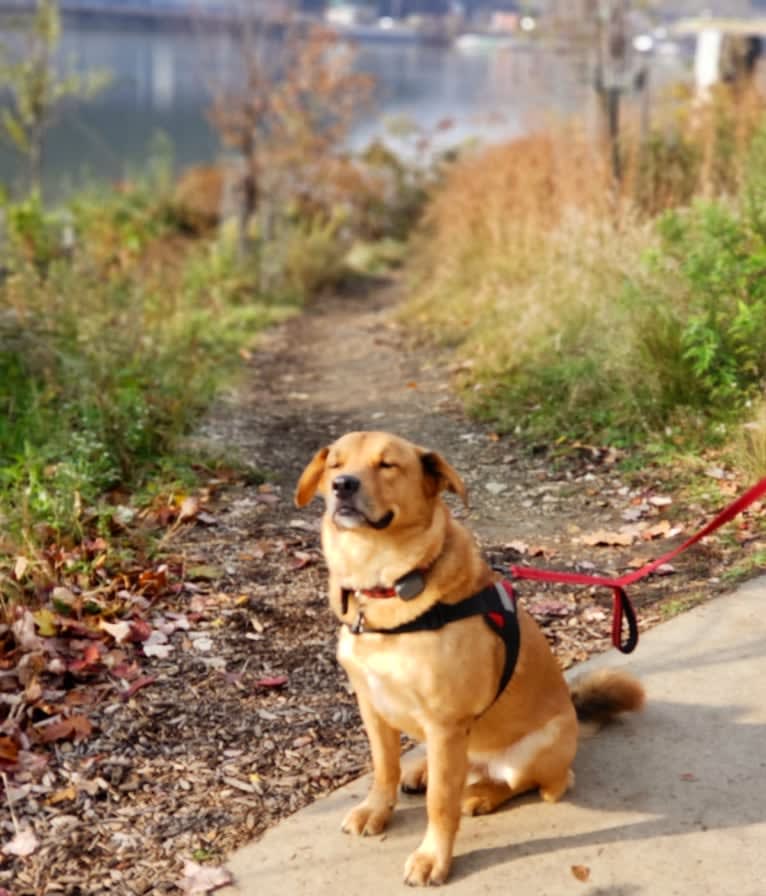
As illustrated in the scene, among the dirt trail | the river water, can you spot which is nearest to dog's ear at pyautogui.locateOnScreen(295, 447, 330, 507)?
the dirt trail

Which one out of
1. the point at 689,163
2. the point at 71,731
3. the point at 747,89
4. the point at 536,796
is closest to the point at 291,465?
the point at 71,731

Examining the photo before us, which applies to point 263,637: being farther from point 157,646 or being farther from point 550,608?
point 550,608

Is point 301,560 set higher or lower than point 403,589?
lower

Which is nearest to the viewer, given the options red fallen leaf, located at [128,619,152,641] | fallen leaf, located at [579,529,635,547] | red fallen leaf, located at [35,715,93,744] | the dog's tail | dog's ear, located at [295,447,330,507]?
dog's ear, located at [295,447,330,507]

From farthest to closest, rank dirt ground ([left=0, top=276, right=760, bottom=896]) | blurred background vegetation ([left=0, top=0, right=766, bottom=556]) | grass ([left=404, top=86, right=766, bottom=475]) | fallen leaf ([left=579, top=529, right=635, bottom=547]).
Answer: grass ([left=404, top=86, right=766, bottom=475]) → blurred background vegetation ([left=0, top=0, right=766, bottom=556]) → fallen leaf ([left=579, top=529, right=635, bottom=547]) → dirt ground ([left=0, top=276, right=760, bottom=896])

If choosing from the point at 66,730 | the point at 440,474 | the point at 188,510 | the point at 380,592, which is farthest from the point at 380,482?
the point at 188,510

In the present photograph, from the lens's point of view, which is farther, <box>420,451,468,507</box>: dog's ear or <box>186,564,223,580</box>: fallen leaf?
<box>186,564,223,580</box>: fallen leaf

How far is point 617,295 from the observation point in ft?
26.8

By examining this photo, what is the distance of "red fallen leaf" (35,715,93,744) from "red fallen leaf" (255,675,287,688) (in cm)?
65

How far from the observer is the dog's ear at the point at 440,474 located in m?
3.16

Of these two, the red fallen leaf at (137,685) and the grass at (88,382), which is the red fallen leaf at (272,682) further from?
the grass at (88,382)

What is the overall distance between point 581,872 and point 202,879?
Answer: 1029 millimetres

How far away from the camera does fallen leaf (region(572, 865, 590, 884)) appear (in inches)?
125

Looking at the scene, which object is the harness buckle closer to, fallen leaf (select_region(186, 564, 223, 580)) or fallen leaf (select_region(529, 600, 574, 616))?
fallen leaf (select_region(529, 600, 574, 616))
